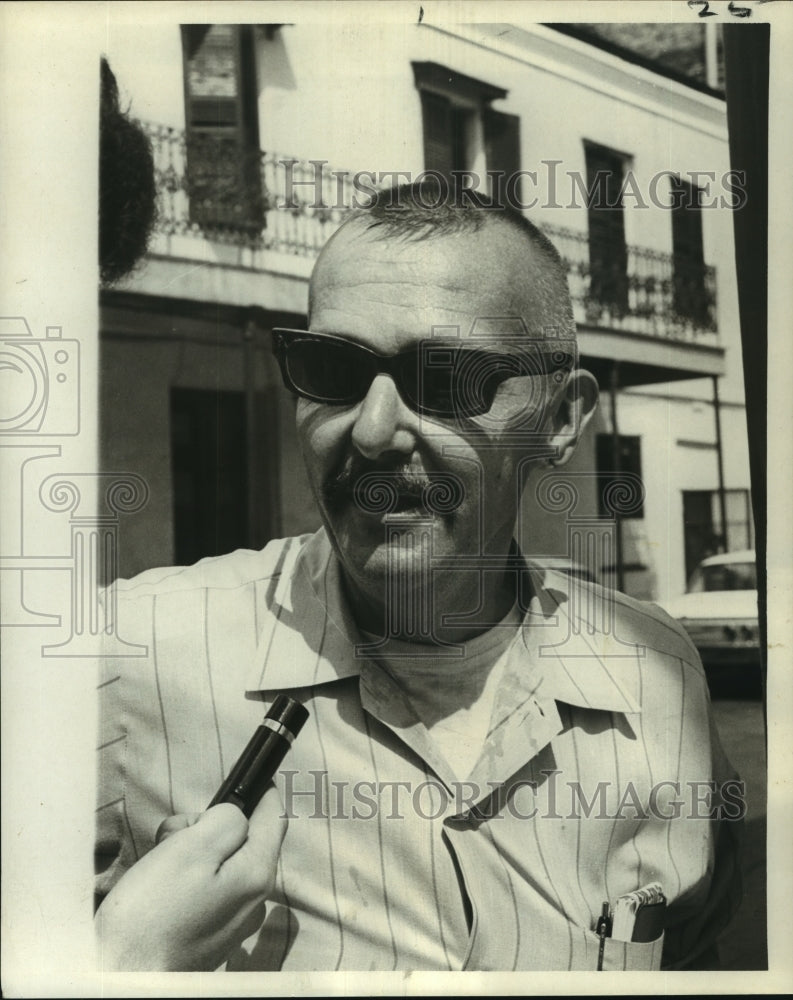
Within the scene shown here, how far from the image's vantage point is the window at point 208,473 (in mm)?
2545

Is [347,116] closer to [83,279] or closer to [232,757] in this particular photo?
[83,279]

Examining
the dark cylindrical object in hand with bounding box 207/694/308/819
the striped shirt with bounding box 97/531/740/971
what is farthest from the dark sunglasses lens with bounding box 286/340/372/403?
the dark cylindrical object in hand with bounding box 207/694/308/819

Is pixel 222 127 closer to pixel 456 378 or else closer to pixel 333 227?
pixel 333 227

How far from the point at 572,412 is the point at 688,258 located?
528 millimetres

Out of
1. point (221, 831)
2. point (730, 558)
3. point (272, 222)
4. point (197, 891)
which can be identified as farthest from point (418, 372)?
point (197, 891)

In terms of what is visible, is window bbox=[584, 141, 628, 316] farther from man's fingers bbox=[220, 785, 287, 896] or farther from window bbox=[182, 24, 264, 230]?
man's fingers bbox=[220, 785, 287, 896]

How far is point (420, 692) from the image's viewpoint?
249 centimetres

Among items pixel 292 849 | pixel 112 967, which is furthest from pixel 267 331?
pixel 112 967

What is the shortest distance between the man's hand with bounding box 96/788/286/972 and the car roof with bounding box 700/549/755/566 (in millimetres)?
1268

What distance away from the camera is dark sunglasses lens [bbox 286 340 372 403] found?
2.39 meters

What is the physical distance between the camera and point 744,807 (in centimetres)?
259

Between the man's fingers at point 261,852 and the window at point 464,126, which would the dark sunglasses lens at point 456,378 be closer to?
the window at point 464,126

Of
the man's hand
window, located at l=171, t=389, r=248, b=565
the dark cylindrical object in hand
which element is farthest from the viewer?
window, located at l=171, t=389, r=248, b=565

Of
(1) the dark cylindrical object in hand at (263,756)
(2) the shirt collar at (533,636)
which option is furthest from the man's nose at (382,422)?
(1) the dark cylindrical object in hand at (263,756)
